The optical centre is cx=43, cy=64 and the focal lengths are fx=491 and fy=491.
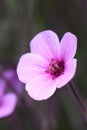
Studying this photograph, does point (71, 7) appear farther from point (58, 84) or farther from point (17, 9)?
point (58, 84)

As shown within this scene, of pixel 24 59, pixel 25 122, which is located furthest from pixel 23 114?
pixel 24 59

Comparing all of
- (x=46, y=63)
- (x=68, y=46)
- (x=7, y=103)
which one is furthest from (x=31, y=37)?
(x=68, y=46)

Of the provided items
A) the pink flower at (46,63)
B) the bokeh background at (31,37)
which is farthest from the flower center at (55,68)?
the bokeh background at (31,37)

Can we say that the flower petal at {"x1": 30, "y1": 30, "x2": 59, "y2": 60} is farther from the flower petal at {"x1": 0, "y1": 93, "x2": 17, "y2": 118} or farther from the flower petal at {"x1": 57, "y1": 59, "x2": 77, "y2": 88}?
the flower petal at {"x1": 0, "y1": 93, "x2": 17, "y2": 118}

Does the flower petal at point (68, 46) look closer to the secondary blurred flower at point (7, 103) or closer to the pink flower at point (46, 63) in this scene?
the pink flower at point (46, 63)

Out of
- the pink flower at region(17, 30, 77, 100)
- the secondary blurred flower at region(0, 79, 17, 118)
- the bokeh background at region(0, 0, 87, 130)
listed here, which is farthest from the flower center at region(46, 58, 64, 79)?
the bokeh background at region(0, 0, 87, 130)

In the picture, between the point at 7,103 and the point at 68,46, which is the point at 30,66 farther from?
the point at 7,103

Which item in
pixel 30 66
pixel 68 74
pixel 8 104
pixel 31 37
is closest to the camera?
pixel 68 74
